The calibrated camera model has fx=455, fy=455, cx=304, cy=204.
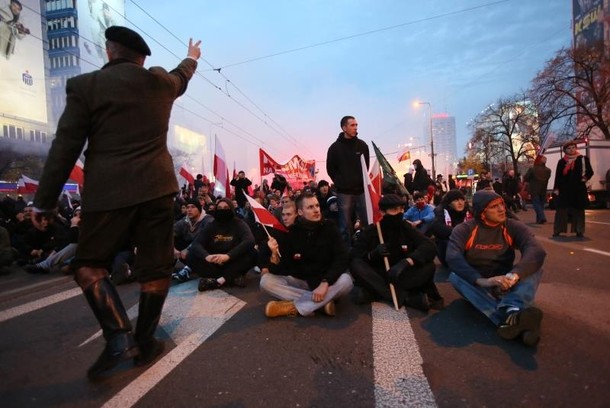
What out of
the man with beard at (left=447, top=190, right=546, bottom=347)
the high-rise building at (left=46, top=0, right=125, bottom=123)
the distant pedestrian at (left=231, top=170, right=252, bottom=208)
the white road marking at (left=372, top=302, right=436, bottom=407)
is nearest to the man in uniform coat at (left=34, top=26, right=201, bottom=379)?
the white road marking at (left=372, top=302, right=436, bottom=407)

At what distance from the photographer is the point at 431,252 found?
441cm

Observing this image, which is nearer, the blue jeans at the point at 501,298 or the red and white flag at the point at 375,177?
the blue jeans at the point at 501,298

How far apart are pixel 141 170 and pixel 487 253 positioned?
2.92 meters

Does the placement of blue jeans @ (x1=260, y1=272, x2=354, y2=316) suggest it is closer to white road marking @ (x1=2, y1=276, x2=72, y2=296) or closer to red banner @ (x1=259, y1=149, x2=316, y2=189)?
white road marking @ (x1=2, y1=276, x2=72, y2=296)

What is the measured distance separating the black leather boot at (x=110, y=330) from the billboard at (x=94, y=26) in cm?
6253

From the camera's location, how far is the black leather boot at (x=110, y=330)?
2.67 meters

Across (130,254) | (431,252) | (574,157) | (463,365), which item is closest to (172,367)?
(463,365)

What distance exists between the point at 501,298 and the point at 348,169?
358 cm

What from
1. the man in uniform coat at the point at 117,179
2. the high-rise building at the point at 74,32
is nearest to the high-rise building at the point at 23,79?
the high-rise building at the point at 74,32

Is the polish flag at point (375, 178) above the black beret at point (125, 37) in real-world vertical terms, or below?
below

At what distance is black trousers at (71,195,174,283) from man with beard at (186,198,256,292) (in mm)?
2613

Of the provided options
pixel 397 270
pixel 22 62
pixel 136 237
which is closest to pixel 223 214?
pixel 397 270

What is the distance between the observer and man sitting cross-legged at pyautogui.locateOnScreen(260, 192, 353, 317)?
435 centimetres

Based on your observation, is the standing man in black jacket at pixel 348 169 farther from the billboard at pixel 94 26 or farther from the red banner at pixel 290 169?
the billboard at pixel 94 26
